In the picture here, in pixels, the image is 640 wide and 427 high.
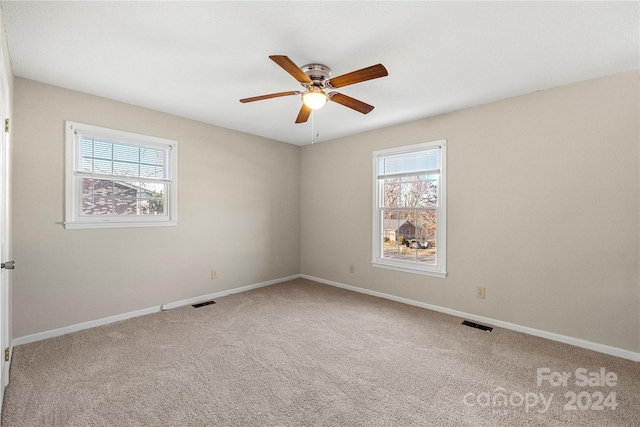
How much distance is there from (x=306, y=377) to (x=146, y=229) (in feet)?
8.35

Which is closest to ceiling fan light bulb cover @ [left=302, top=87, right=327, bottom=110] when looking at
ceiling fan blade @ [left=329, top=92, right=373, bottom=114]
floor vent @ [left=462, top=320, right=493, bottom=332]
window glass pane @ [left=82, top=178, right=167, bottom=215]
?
ceiling fan blade @ [left=329, top=92, right=373, bottom=114]

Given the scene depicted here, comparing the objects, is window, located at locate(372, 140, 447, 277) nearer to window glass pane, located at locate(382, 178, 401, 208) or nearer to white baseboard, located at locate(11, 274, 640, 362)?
window glass pane, located at locate(382, 178, 401, 208)

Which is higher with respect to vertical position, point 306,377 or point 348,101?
point 348,101

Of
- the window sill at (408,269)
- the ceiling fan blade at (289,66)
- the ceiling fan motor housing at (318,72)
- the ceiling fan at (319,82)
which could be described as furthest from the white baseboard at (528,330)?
the ceiling fan blade at (289,66)

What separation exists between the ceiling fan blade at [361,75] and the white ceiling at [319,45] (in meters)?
0.25

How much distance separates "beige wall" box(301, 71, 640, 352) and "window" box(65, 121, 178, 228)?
118 inches

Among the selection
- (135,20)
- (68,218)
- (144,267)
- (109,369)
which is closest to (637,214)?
(135,20)

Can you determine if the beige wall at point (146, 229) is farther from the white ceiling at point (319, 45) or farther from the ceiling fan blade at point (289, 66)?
the ceiling fan blade at point (289, 66)

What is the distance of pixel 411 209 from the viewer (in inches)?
159

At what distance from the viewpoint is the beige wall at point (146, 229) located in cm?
277

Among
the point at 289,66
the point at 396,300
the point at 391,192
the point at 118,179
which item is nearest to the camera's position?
the point at 289,66

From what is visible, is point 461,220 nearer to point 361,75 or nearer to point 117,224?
point 361,75

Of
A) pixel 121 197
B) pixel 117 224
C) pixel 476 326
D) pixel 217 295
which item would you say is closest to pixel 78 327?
pixel 117 224

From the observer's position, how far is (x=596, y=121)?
2.67 m
